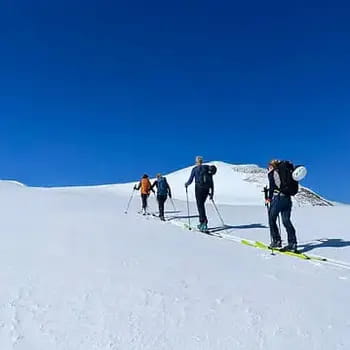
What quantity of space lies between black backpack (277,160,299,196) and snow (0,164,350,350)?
63.7 inches

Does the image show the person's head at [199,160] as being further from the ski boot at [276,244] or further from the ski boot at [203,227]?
the ski boot at [276,244]

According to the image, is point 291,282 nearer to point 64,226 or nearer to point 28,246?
point 28,246

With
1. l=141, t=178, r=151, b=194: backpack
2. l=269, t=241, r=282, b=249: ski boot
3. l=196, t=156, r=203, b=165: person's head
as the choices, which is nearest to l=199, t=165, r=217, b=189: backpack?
l=196, t=156, r=203, b=165: person's head

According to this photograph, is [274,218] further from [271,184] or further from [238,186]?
[238,186]

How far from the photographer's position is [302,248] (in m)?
10.9

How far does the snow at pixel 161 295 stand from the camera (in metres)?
4.27

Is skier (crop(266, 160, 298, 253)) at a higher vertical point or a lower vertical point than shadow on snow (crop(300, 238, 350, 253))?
higher

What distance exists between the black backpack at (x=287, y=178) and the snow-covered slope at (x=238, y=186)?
97.3 feet

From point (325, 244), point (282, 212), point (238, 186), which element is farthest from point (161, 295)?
point (238, 186)

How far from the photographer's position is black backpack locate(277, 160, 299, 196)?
10.4 meters

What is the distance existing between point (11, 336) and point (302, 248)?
825 centimetres

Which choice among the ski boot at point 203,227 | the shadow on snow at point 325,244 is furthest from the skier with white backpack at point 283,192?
the ski boot at point 203,227

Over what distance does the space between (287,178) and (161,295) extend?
5791 mm

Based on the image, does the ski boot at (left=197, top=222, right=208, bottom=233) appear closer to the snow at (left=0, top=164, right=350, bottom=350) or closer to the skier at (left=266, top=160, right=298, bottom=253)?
the skier at (left=266, top=160, right=298, bottom=253)
